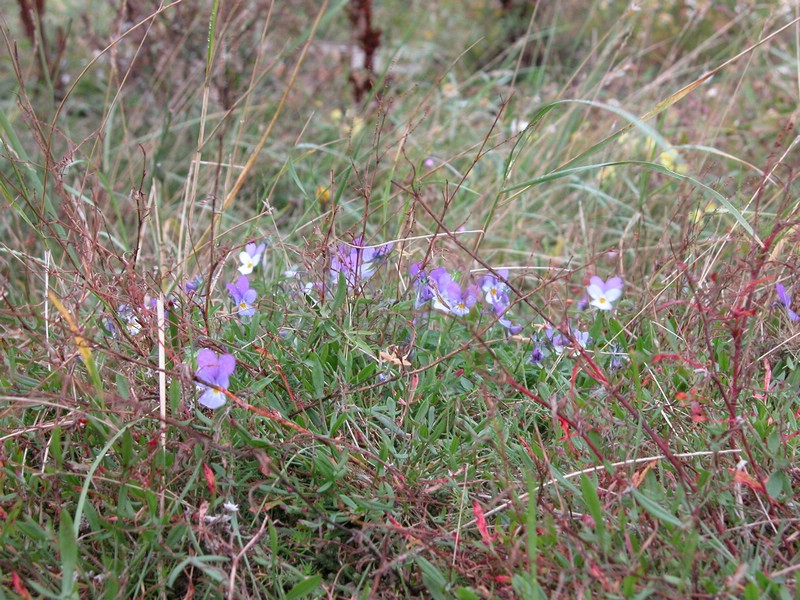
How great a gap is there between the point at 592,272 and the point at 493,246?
1.79 ft

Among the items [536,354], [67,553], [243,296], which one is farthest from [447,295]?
[67,553]

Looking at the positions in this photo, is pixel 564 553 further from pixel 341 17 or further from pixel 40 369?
pixel 341 17

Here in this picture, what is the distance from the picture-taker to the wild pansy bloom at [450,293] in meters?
1.85

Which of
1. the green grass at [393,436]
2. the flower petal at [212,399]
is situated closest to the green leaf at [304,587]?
the green grass at [393,436]

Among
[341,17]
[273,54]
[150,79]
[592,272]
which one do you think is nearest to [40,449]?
[592,272]

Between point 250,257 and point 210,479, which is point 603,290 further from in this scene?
point 210,479

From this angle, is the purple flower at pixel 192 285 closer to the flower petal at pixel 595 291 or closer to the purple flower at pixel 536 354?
the purple flower at pixel 536 354

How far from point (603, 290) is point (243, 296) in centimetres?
85

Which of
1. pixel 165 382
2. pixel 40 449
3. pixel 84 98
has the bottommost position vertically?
pixel 84 98

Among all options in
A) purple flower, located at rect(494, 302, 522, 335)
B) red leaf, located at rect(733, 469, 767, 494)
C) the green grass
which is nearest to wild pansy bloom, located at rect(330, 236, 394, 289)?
the green grass

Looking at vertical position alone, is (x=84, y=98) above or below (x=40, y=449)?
below

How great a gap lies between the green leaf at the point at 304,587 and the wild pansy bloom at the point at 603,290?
0.93 m

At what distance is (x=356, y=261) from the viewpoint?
1873mm

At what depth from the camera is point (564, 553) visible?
1.37 meters
